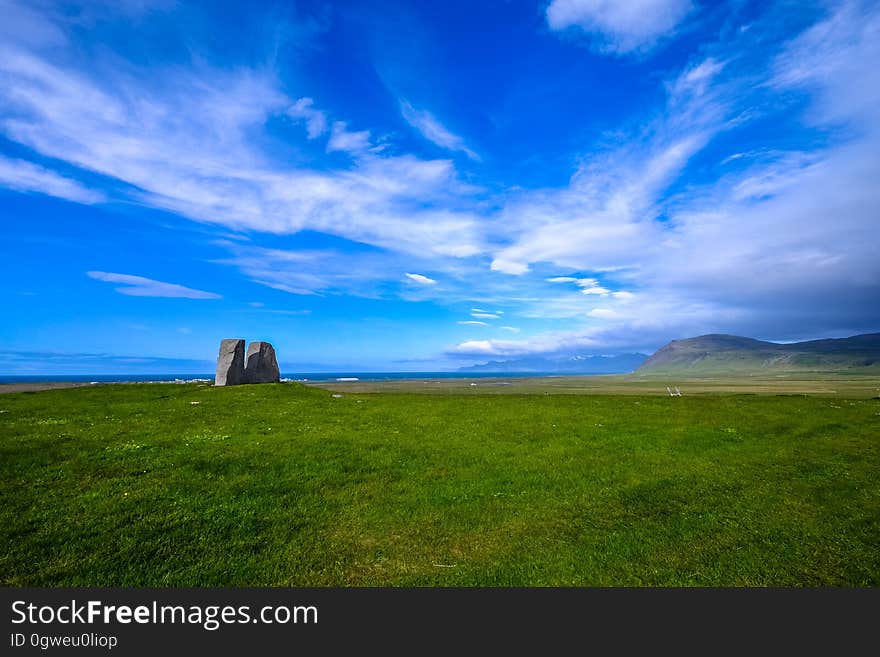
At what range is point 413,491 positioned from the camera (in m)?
12.1

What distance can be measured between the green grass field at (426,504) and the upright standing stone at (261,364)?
2450cm

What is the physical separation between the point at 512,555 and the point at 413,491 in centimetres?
430

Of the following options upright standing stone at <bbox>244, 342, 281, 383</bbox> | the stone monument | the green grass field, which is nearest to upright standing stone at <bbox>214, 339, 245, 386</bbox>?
the stone monument

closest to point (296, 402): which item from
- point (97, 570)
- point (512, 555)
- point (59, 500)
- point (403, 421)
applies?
point (403, 421)

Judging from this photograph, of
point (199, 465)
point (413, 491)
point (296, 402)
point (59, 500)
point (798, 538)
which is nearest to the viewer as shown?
point (798, 538)

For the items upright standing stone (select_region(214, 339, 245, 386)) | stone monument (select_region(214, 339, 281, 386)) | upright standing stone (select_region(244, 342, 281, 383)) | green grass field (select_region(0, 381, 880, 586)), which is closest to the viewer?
green grass field (select_region(0, 381, 880, 586))

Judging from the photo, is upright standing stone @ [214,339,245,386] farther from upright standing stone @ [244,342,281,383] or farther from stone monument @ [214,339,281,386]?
upright standing stone @ [244,342,281,383]

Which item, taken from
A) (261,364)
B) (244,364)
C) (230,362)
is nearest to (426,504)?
(230,362)

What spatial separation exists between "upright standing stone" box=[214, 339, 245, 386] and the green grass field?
2122 cm

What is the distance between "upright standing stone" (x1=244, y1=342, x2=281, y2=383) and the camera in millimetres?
46219

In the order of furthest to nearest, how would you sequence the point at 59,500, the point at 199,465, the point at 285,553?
1. the point at 199,465
2. the point at 59,500
3. the point at 285,553

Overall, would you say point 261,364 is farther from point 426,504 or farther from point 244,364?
point 426,504

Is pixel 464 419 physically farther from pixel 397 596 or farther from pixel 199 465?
pixel 397 596

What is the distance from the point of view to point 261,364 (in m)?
47.2
